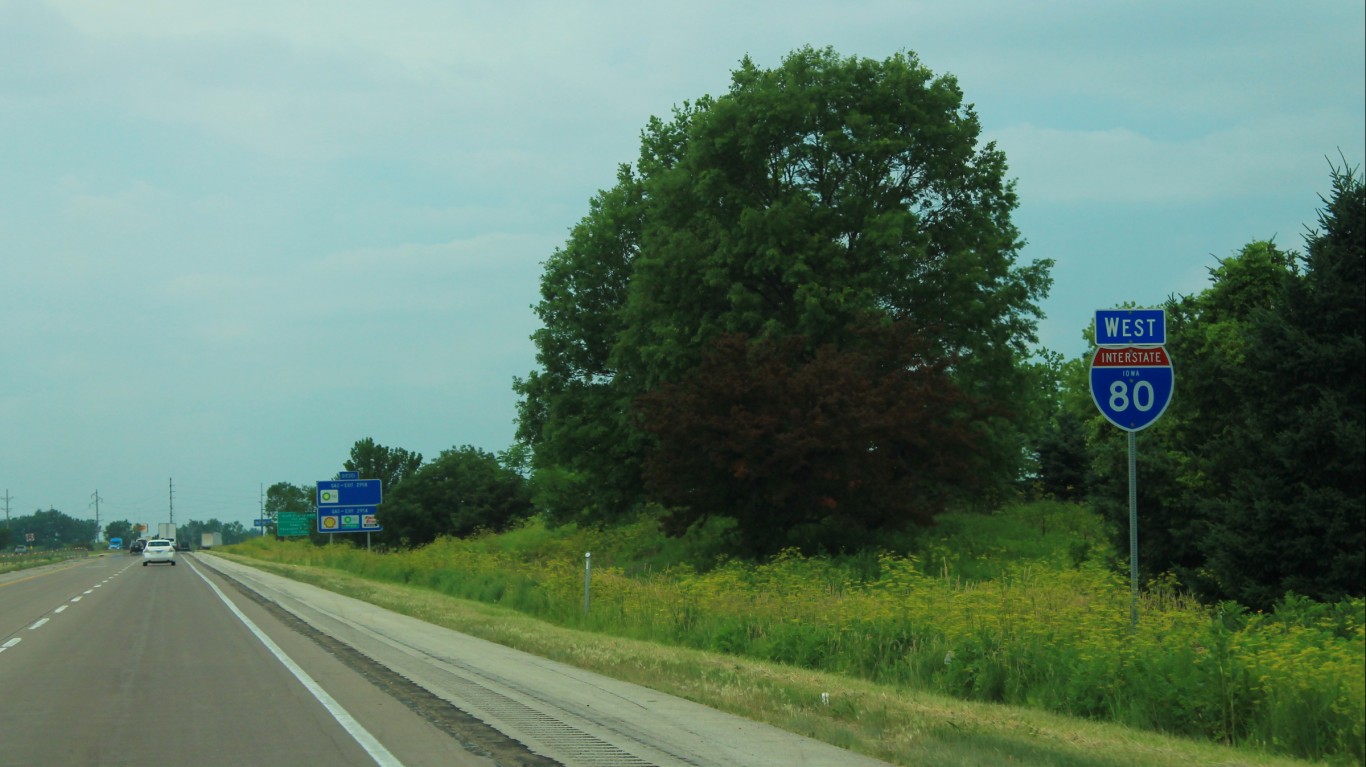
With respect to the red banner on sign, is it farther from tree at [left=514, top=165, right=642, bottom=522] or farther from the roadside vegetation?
tree at [left=514, top=165, right=642, bottom=522]

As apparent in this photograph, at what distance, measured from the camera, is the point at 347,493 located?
6197 centimetres

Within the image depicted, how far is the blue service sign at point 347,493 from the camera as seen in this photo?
61.9 meters

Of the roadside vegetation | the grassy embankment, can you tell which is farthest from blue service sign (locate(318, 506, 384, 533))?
the grassy embankment

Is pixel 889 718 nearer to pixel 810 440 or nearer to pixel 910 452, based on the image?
pixel 810 440

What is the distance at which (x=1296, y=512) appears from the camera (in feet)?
48.9

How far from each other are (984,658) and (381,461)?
10527 centimetres

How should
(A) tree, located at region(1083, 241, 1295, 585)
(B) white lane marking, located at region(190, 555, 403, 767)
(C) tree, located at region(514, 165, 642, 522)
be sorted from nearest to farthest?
(B) white lane marking, located at region(190, 555, 403, 767) < (A) tree, located at region(1083, 241, 1295, 585) < (C) tree, located at region(514, 165, 642, 522)

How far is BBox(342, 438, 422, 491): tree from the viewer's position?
113 meters

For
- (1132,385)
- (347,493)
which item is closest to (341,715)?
(1132,385)

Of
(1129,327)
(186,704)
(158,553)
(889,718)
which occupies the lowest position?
(158,553)

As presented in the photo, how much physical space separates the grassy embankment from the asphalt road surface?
0.92 metres

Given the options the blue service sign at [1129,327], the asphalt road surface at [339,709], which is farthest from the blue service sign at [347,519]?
the blue service sign at [1129,327]

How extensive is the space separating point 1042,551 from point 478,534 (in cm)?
5056

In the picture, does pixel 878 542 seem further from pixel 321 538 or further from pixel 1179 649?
pixel 321 538
